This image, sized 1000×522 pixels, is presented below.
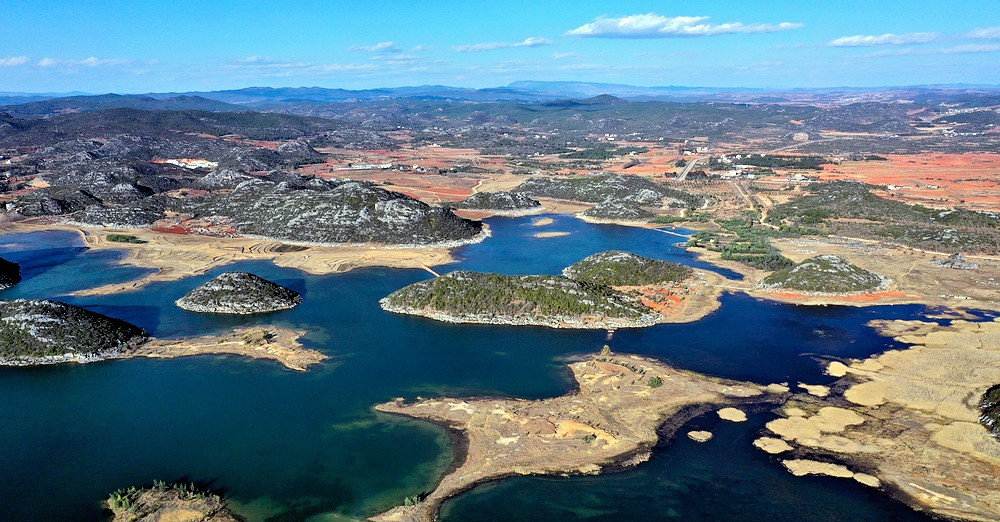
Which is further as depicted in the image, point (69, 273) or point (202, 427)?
point (69, 273)

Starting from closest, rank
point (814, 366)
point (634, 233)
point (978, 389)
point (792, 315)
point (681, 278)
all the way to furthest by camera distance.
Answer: point (978, 389), point (814, 366), point (792, 315), point (681, 278), point (634, 233)

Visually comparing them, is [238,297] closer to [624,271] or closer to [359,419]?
[359,419]

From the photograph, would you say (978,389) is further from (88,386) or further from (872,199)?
(872,199)

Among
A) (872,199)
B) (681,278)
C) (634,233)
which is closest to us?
(681,278)

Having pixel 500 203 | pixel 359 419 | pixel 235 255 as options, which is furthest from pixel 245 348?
pixel 500 203

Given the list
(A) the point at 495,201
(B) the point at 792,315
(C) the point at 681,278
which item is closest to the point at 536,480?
(B) the point at 792,315
